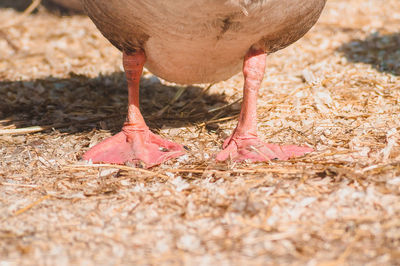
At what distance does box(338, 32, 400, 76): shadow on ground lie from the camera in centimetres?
426

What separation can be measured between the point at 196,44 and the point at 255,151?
72cm

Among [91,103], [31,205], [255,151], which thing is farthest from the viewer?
[91,103]

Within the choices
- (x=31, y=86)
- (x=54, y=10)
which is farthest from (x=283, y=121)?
(x=54, y=10)

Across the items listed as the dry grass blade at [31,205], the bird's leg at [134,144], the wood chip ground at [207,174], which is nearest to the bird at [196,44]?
the bird's leg at [134,144]

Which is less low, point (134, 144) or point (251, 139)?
point (251, 139)

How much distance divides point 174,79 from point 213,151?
0.66 m

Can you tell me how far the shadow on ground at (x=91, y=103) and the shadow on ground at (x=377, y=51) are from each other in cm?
158

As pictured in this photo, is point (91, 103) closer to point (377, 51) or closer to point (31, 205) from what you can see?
point (31, 205)

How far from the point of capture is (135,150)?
2764 millimetres

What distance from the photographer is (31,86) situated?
168 inches

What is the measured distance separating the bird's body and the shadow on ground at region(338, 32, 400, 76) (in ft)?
6.04

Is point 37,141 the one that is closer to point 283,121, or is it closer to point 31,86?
point 31,86

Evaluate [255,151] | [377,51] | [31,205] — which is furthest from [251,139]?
[377,51]

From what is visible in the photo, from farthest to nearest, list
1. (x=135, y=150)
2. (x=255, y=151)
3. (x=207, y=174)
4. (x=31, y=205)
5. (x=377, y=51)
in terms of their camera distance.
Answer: (x=377, y=51), (x=135, y=150), (x=255, y=151), (x=207, y=174), (x=31, y=205)
